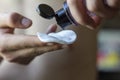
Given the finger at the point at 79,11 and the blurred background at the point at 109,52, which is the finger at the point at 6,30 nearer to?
the finger at the point at 79,11

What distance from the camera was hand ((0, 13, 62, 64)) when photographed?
0.46m

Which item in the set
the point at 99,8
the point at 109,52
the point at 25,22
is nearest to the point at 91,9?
the point at 99,8

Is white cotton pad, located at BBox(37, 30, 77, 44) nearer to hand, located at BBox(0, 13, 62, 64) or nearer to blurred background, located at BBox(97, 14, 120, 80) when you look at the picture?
hand, located at BBox(0, 13, 62, 64)

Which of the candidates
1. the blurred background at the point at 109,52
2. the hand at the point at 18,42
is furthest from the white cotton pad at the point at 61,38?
the blurred background at the point at 109,52

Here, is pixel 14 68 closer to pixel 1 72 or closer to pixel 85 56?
pixel 1 72

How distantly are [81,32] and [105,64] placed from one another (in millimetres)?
1051

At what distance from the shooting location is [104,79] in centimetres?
178

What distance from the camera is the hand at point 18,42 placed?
0.46 m

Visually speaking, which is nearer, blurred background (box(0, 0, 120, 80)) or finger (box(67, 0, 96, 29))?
finger (box(67, 0, 96, 29))

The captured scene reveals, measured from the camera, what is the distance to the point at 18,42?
1.59 ft

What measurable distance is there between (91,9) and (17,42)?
0.14 metres

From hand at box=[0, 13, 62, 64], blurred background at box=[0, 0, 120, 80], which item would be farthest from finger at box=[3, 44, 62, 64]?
blurred background at box=[0, 0, 120, 80]

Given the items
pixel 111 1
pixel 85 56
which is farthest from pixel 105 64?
pixel 111 1

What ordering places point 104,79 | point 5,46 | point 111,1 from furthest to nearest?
point 104,79, point 5,46, point 111,1
